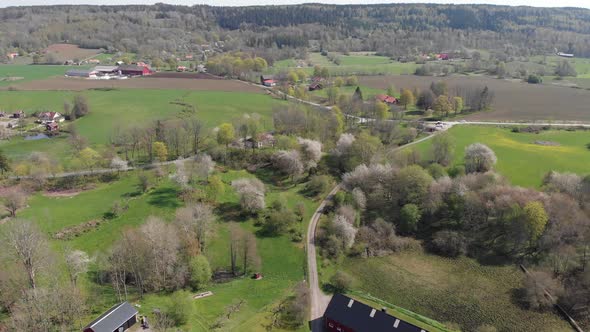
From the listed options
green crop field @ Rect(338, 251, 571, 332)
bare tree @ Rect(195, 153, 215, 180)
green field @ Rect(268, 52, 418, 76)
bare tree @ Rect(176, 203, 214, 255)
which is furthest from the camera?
green field @ Rect(268, 52, 418, 76)

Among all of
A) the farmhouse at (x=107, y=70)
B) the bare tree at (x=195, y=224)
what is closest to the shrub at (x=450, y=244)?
the bare tree at (x=195, y=224)

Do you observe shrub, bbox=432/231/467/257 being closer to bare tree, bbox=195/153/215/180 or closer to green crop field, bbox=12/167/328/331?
green crop field, bbox=12/167/328/331

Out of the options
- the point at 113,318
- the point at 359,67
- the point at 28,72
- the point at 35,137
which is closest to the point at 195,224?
the point at 113,318

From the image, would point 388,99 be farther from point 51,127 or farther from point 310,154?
point 51,127

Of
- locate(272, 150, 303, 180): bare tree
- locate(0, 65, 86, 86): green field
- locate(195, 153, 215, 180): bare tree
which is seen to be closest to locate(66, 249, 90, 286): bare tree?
locate(195, 153, 215, 180): bare tree

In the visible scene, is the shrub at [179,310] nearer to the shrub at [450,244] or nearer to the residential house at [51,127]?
the shrub at [450,244]

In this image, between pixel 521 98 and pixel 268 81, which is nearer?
pixel 521 98
